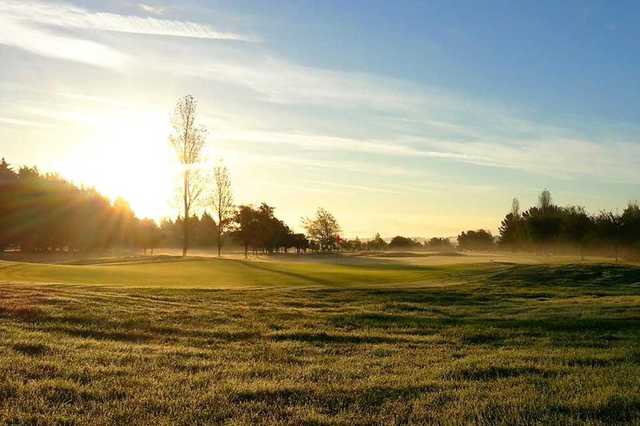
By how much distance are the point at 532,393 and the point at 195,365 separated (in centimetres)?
569

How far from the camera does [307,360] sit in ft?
38.5

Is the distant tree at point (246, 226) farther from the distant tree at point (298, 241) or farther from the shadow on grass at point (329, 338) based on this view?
the shadow on grass at point (329, 338)

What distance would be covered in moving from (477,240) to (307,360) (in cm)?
13472

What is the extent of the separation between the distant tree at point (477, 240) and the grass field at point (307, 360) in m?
116

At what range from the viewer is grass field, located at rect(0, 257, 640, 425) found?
7750mm

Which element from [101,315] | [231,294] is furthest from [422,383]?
[231,294]

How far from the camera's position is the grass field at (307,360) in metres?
7.75

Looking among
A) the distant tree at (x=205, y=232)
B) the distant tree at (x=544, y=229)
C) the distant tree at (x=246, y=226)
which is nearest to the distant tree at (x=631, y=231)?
the distant tree at (x=544, y=229)

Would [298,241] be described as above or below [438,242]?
above

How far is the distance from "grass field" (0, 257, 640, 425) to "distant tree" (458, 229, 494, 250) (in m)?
116

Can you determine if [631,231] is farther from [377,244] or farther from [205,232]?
[205,232]

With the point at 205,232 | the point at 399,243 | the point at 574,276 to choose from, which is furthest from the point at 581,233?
the point at 205,232

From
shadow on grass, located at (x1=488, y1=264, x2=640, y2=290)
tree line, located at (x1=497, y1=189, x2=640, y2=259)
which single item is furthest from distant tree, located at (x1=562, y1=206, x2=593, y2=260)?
shadow on grass, located at (x1=488, y1=264, x2=640, y2=290)

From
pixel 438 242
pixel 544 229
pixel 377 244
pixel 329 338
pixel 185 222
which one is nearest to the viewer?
pixel 329 338
